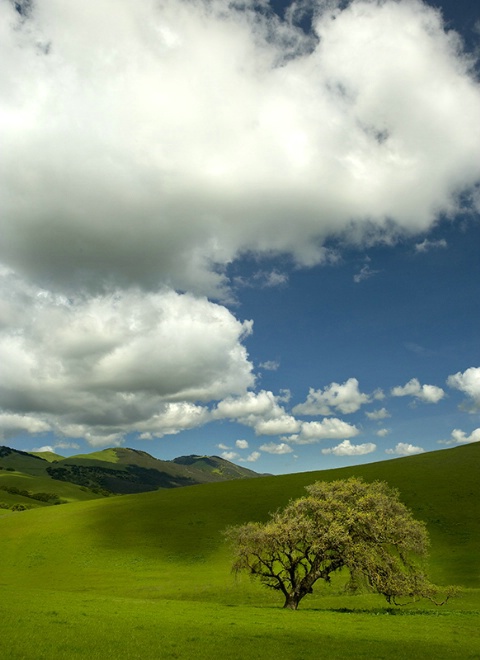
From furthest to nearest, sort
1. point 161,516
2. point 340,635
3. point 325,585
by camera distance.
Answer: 1. point 161,516
2. point 325,585
3. point 340,635

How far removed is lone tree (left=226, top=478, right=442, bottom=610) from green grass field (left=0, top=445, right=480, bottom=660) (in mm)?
2601

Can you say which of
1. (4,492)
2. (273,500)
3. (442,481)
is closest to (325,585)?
(273,500)

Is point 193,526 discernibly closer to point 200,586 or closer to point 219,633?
point 200,586

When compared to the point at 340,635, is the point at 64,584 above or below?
below

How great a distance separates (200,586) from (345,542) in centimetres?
2392

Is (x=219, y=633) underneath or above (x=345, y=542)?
underneath

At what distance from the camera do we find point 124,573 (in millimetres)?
65812

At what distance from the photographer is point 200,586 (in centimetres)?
5384

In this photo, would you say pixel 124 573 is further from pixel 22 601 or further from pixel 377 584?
pixel 377 584

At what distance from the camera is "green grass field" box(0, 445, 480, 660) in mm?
25266

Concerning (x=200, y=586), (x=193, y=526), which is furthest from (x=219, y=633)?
(x=193, y=526)

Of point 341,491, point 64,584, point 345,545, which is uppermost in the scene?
point 341,491

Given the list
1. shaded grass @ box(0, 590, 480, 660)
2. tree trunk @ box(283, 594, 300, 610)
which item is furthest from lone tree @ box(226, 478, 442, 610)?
shaded grass @ box(0, 590, 480, 660)

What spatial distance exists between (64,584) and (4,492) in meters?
148
